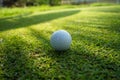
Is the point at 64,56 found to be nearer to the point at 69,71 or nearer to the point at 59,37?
the point at 59,37

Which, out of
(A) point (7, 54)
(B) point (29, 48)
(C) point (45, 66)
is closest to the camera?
(C) point (45, 66)

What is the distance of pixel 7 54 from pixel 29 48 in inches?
24.0

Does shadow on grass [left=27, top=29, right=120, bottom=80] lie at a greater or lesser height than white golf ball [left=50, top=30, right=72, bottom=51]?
lesser

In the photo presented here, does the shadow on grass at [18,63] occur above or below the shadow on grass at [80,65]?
below

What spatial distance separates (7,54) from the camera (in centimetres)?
541

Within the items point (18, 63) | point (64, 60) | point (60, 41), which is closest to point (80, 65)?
point (64, 60)

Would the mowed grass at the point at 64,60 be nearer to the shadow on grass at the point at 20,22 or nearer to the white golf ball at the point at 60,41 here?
the white golf ball at the point at 60,41

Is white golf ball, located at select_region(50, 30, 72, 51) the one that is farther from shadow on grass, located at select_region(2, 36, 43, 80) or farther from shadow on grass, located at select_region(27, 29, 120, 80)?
shadow on grass, located at select_region(2, 36, 43, 80)

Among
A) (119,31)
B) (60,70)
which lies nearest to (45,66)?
(60,70)

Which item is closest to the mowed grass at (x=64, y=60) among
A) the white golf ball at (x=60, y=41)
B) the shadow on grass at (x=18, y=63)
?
the shadow on grass at (x=18, y=63)

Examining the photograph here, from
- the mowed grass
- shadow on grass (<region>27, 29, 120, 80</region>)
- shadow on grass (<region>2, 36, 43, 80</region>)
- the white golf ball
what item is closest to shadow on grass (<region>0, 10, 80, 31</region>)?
shadow on grass (<region>2, 36, 43, 80</region>)

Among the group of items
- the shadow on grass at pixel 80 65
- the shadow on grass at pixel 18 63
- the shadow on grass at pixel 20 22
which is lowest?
the shadow on grass at pixel 20 22

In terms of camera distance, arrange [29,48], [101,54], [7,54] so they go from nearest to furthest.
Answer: [101,54]
[7,54]
[29,48]

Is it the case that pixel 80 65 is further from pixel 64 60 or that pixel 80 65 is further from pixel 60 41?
pixel 60 41
